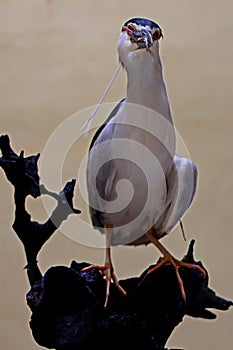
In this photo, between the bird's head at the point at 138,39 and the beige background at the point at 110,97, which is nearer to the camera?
the bird's head at the point at 138,39

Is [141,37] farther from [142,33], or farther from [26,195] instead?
[26,195]

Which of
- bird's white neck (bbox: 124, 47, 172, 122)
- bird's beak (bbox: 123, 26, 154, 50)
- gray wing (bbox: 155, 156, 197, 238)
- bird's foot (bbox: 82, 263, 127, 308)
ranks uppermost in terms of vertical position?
bird's beak (bbox: 123, 26, 154, 50)

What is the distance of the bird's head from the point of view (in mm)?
601

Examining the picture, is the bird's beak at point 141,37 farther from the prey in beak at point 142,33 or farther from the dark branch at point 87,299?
the dark branch at point 87,299

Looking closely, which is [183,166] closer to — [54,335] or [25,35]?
[54,335]

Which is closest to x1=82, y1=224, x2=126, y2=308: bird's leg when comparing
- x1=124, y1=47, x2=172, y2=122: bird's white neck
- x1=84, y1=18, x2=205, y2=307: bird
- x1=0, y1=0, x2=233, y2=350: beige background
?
x1=84, y1=18, x2=205, y2=307: bird

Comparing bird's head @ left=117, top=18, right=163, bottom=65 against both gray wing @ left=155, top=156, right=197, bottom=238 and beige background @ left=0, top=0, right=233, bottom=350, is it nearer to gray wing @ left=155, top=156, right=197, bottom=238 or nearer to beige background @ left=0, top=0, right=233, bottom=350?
gray wing @ left=155, top=156, right=197, bottom=238

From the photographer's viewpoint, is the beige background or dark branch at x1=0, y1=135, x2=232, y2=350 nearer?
dark branch at x1=0, y1=135, x2=232, y2=350

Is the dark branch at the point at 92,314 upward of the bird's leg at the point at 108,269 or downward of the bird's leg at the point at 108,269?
downward

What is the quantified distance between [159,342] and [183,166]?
0.71 feet

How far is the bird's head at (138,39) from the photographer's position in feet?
1.97

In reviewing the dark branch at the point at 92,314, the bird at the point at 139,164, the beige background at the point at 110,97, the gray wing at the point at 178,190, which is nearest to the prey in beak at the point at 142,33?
the bird at the point at 139,164

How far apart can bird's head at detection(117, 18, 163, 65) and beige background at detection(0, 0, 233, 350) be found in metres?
0.57

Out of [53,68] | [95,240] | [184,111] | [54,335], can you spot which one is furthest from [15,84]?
[54,335]
